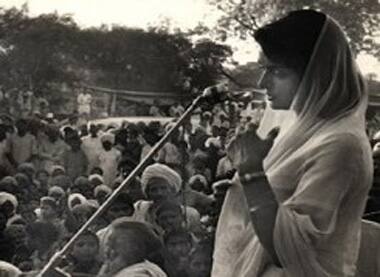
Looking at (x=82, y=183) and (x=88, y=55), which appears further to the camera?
(x=88, y=55)

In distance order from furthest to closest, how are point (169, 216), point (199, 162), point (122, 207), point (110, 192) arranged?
point (199, 162) < point (110, 192) < point (122, 207) < point (169, 216)

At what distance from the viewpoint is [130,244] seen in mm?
4273

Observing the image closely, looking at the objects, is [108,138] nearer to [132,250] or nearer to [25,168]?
[25,168]

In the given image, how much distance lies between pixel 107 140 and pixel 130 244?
262 inches

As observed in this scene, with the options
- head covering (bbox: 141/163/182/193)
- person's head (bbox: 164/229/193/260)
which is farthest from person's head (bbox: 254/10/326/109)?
head covering (bbox: 141/163/182/193)

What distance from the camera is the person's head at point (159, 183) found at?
675 centimetres

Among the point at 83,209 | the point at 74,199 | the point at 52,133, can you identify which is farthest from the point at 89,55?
the point at 83,209

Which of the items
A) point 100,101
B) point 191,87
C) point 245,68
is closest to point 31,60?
point 100,101

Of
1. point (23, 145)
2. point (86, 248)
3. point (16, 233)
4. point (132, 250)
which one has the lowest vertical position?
point (23, 145)

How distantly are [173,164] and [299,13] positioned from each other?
6.63m

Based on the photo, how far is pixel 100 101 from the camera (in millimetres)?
10906

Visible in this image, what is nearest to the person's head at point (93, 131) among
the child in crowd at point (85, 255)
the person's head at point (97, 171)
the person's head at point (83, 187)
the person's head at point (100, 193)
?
the person's head at point (97, 171)

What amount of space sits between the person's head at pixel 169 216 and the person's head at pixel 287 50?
3.16m

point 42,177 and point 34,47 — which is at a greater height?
point 34,47
